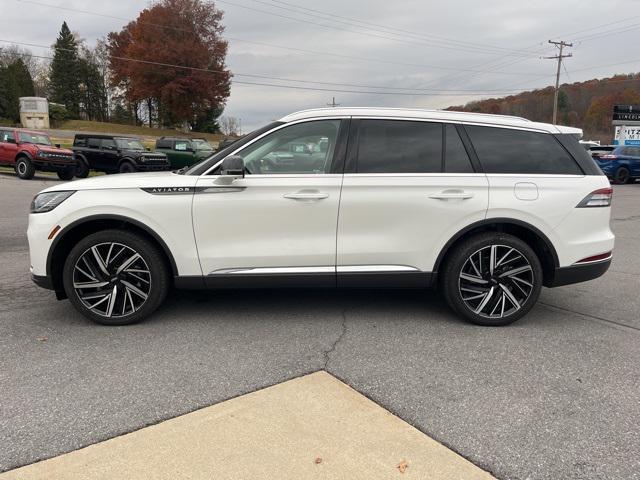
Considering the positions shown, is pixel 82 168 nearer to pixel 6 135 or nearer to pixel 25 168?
pixel 25 168

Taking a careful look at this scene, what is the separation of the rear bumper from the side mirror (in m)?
2.84

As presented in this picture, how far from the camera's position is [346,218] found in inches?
168

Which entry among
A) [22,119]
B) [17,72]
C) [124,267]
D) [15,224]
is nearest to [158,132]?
[22,119]

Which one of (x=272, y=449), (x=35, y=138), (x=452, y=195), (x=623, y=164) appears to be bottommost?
(x=272, y=449)

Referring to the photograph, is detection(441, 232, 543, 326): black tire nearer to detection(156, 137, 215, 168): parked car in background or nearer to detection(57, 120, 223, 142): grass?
detection(156, 137, 215, 168): parked car in background

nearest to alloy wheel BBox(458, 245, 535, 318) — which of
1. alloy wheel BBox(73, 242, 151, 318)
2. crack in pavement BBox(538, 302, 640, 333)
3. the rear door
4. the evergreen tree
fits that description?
the rear door

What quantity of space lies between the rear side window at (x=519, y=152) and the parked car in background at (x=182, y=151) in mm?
20616

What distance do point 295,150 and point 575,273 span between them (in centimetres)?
266

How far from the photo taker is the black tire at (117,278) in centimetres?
423

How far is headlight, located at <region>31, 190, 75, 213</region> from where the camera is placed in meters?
4.25

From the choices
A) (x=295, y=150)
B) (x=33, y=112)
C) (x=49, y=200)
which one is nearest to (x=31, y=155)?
(x=49, y=200)

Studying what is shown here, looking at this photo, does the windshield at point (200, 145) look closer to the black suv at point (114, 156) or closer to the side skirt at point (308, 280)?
the black suv at point (114, 156)

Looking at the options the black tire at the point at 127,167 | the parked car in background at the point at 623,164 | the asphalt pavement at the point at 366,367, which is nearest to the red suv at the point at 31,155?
the black tire at the point at 127,167

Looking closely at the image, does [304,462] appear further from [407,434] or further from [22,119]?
[22,119]
